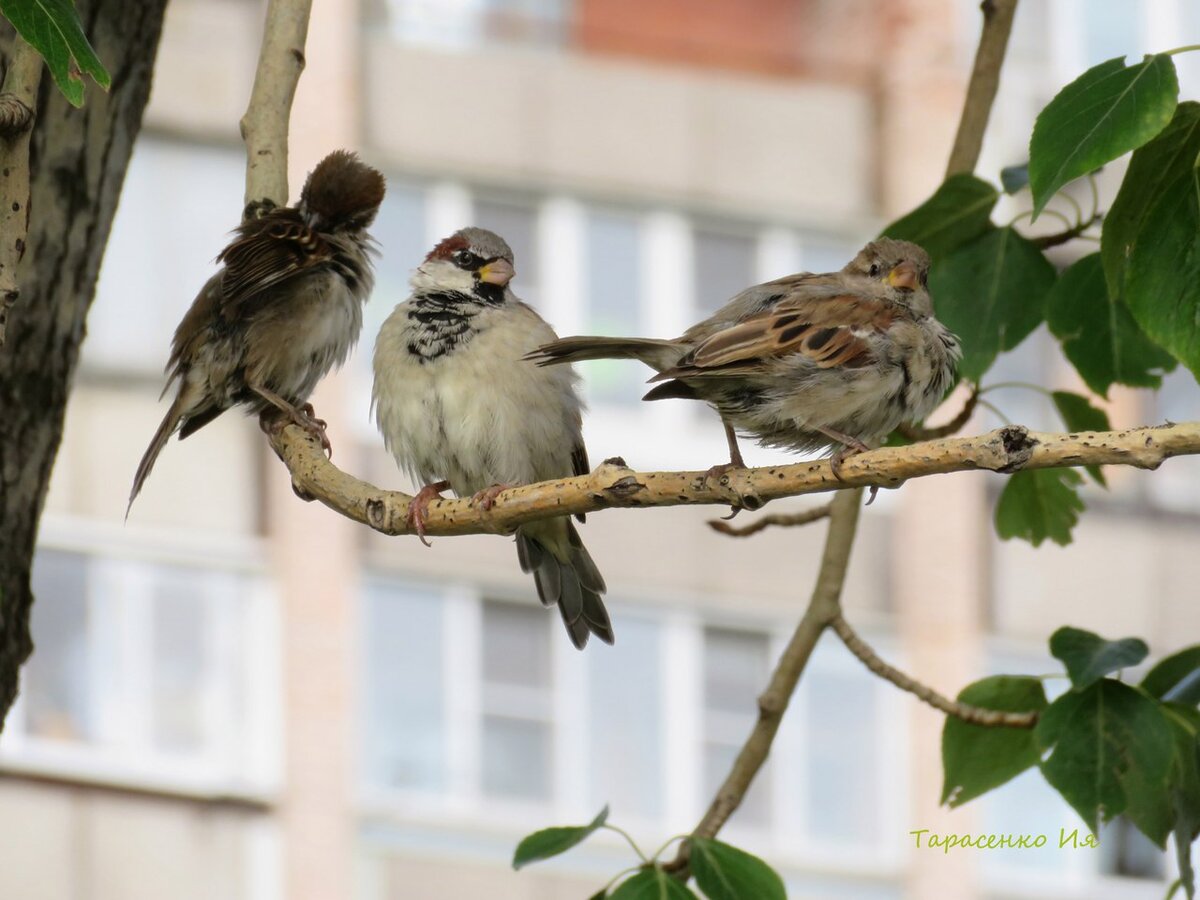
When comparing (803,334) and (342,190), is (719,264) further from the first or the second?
(803,334)

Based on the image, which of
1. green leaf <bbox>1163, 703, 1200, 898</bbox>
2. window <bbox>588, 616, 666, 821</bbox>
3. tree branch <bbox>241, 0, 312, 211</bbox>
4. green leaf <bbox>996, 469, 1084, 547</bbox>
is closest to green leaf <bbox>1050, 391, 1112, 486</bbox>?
green leaf <bbox>996, 469, 1084, 547</bbox>

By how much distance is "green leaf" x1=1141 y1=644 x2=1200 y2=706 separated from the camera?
9.53 ft

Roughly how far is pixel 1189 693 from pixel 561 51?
38.6 feet

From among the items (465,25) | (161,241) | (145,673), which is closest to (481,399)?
(145,673)

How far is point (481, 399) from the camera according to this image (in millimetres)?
3697

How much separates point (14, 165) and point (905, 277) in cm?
158

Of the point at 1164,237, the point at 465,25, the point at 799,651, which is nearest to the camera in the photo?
the point at 1164,237

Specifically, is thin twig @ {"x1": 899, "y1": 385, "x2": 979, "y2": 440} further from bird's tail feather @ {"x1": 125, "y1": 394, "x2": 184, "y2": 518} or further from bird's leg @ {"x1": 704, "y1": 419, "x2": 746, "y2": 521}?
bird's tail feather @ {"x1": 125, "y1": 394, "x2": 184, "y2": 518}

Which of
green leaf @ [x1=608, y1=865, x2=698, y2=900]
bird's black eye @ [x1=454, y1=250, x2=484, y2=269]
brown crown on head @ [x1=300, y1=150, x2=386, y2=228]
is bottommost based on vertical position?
green leaf @ [x1=608, y1=865, x2=698, y2=900]

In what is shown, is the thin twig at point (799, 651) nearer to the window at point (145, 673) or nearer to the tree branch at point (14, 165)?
the tree branch at point (14, 165)

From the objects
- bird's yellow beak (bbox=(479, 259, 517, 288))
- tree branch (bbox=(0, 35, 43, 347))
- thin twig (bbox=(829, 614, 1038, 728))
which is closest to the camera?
tree branch (bbox=(0, 35, 43, 347))

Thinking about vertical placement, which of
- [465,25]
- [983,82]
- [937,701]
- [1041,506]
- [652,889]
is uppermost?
[465,25]

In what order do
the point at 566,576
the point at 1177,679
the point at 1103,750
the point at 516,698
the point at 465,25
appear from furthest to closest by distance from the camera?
the point at 465,25 → the point at 516,698 → the point at 566,576 → the point at 1177,679 → the point at 1103,750

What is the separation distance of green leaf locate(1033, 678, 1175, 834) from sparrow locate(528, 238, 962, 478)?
0.51 metres
